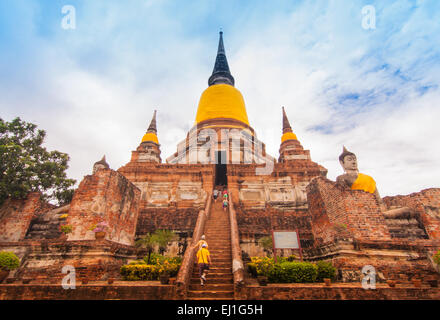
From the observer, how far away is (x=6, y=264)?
8.09 meters

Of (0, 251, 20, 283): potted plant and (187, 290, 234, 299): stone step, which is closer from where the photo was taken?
(187, 290, 234, 299): stone step

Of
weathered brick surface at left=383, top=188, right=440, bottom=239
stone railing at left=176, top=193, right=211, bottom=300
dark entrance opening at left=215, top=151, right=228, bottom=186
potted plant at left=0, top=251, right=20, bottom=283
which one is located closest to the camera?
stone railing at left=176, top=193, right=211, bottom=300

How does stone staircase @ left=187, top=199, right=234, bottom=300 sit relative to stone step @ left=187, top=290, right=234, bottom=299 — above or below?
above

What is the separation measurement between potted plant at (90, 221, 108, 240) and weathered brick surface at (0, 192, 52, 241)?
21.5 ft

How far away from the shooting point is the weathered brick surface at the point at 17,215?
41.1 feet

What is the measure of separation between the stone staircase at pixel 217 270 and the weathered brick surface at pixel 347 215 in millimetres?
4113

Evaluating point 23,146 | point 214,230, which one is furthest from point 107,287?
point 23,146

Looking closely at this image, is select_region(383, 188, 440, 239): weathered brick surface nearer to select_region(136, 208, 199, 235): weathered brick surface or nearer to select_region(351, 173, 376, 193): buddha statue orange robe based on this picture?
select_region(351, 173, 376, 193): buddha statue orange robe

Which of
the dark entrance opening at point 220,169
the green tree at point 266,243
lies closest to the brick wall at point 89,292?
the green tree at point 266,243

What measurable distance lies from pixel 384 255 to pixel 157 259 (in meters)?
8.46

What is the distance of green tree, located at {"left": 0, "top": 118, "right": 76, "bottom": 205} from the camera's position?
504 inches

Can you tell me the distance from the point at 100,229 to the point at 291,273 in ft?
23.1

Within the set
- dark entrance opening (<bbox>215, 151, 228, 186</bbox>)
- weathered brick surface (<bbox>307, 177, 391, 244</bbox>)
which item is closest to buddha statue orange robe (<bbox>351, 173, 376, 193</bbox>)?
weathered brick surface (<bbox>307, 177, 391, 244</bbox>)

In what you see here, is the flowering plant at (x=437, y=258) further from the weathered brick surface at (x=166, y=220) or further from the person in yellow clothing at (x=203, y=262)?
the weathered brick surface at (x=166, y=220)
